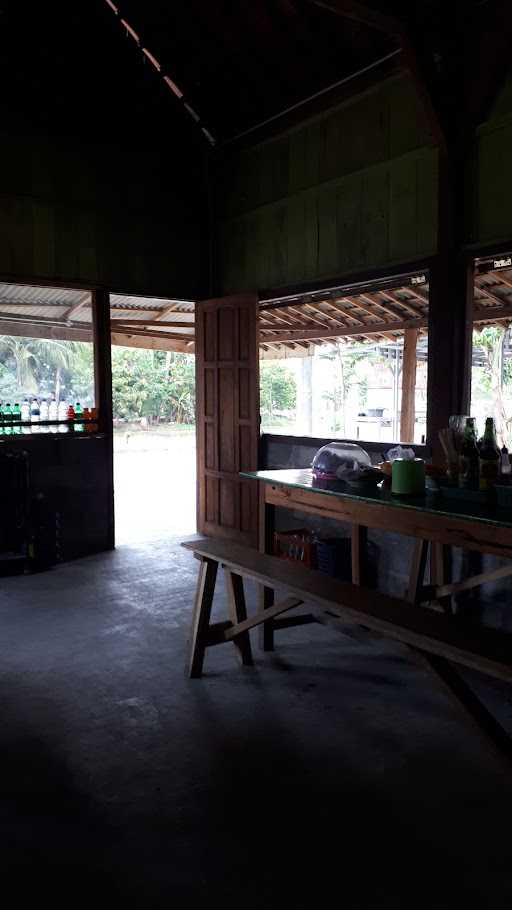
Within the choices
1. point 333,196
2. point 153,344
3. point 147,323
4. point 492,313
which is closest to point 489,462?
point 333,196

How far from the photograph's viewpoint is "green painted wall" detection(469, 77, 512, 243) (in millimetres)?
4309

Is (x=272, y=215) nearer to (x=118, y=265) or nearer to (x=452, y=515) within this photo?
(x=118, y=265)

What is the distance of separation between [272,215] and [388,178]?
1499 mm

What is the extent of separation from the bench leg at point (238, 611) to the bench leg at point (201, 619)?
0.40 feet

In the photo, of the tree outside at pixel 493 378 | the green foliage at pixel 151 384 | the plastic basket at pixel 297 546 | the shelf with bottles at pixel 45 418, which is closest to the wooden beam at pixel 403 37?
the plastic basket at pixel 297 546

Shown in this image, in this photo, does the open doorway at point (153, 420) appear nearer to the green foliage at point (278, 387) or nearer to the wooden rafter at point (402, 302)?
the green foliage at point (278, 387)

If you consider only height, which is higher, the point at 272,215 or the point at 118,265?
the point at 272,215

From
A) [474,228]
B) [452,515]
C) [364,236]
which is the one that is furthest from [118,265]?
[452,515]

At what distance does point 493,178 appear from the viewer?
4.41 meters

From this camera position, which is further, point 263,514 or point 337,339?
point 337,339

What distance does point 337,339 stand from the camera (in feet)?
37.9

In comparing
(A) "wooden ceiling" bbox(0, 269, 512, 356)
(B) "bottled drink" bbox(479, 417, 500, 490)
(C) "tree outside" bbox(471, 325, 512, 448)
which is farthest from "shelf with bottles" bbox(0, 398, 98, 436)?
(C) "tree outside" bbox(471, 325, 512, 448)

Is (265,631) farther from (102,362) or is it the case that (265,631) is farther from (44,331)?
(44,331)

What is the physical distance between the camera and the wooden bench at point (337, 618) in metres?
2.49
